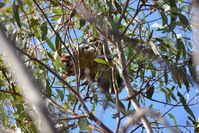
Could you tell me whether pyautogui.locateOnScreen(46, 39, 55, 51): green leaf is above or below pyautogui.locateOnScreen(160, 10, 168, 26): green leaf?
above

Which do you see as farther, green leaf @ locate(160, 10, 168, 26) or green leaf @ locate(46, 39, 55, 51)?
green leaf @ locate(46, 39, 55, 51)

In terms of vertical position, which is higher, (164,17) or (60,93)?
(164,17)

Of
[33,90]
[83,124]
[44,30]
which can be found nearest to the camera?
[33,90]

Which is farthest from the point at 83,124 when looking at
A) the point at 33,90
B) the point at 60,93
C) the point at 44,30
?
the point at 33,90

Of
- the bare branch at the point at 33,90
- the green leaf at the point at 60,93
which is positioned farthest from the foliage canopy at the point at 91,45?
the bare branch at the point at 33,90

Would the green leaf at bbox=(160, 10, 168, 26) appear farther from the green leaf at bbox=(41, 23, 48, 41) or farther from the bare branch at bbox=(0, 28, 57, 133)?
the bare branch at bbox=(0, 28, 57, 133)

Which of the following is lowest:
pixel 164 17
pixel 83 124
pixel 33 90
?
pixel 33 90

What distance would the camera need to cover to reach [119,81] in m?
1.87

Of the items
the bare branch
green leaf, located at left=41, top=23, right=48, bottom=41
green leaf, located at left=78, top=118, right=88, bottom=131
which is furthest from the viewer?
green leaf, located at left=41, top=23, right=48, bottom=41

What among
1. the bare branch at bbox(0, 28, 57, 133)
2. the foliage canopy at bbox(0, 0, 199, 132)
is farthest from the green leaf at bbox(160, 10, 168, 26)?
the bare branch at bbox(0, 28, 57, 133)

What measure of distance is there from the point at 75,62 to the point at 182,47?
46cm

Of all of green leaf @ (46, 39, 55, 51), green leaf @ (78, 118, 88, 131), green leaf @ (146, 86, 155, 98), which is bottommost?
green leaf @ (78, 118, 88, 131)

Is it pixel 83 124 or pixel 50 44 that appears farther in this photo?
pixel 50 44

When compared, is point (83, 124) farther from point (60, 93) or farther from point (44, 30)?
point (44, 30)
